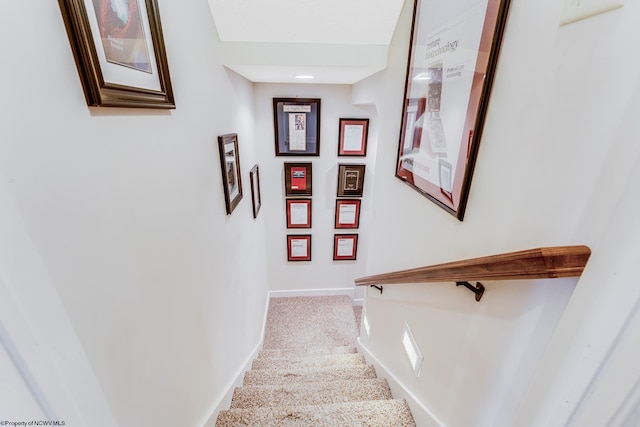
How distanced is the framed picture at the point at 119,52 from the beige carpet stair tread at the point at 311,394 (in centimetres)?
173

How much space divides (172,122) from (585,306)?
124cm

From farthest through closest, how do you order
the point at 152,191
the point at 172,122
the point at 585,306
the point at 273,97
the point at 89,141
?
1. the point at 273,97
2. the point at 172,122
3. the point at 152,191
4. the point at 89,141
5. the point at 585,306

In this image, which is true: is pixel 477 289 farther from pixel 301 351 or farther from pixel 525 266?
pixel 301 351

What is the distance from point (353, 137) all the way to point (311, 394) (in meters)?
2.39

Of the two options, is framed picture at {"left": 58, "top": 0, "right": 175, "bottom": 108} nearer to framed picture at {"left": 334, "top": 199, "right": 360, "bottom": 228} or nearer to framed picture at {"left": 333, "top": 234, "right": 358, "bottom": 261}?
framed picture at {"left": 334, "top": 199, "right": 360, "bottom": 228}

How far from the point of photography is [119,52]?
2.31 feet

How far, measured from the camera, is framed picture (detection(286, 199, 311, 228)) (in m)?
3.29

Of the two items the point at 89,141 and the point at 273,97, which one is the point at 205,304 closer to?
the point at 89,141

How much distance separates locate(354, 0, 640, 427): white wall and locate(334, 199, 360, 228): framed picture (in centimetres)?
211

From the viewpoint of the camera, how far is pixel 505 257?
66 centimetres

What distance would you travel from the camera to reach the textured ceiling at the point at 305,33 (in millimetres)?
1523

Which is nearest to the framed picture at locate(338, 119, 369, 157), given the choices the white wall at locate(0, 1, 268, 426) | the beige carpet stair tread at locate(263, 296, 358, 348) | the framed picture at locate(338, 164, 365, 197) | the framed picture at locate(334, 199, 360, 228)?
the framed picture at locate(338, 164, 365, 197)

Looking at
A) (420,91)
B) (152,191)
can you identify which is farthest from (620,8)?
(152,191)

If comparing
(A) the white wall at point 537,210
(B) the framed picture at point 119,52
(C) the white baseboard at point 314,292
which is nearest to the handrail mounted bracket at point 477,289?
(A) the white wall at point 537,210
